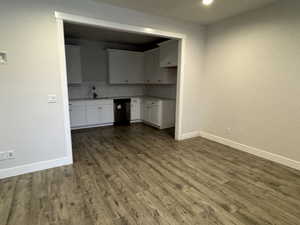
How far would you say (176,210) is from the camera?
184cm

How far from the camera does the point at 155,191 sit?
2.17 meters

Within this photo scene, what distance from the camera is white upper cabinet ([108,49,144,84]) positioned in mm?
5449

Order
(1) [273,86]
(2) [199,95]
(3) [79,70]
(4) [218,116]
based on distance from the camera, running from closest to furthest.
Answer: (1) [273,86]
(4) [218,116]
(2) [199,95]
(3) [79,70]

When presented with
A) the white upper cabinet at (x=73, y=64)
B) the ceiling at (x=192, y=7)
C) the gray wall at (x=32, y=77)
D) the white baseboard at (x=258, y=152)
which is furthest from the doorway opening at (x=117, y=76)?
the gray wall at (x=32, y=77)

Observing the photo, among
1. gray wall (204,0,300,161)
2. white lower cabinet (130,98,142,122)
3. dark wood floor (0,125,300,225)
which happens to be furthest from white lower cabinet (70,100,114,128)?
gray wall (204,0,300,161)

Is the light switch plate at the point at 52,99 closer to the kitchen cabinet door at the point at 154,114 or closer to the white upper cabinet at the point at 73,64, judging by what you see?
the white upper cabinet at the point at 73,64

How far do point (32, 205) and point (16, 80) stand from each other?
1690 mm

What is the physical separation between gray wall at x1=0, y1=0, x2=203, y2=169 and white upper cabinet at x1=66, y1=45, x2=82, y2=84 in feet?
7.78

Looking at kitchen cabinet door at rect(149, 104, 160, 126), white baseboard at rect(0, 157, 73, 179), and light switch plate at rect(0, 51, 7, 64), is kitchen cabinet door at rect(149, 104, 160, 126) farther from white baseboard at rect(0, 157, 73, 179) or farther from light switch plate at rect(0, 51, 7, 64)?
light switch plate at rect(0, 51, 7, 64)

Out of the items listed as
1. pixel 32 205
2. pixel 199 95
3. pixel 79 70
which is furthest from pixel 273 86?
pixel 79 70

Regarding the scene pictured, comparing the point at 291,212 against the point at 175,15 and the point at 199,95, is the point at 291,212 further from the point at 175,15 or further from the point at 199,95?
the point at 175,15

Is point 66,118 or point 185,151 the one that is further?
point 185,151

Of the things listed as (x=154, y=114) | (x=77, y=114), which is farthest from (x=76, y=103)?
(x=154, y=114)

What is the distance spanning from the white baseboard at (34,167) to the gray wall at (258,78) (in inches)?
131
